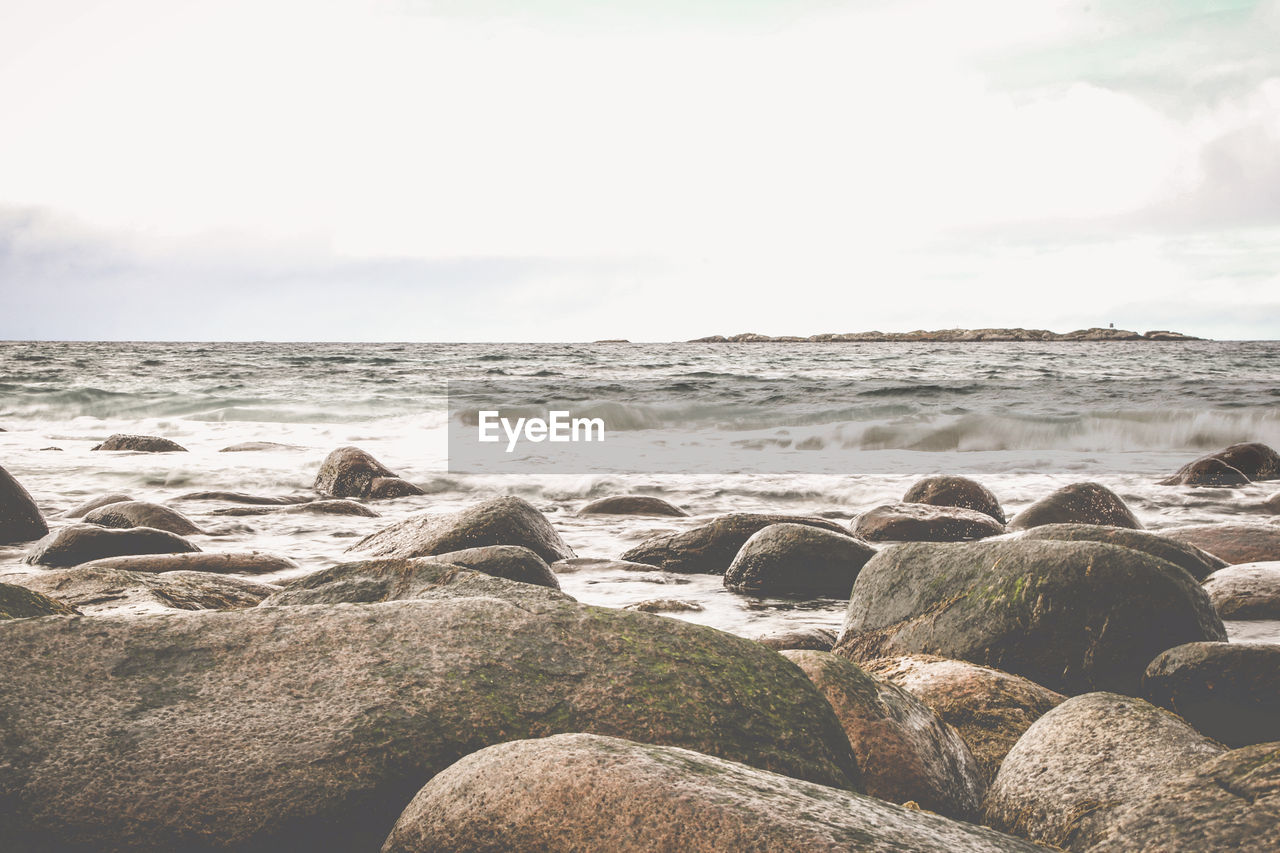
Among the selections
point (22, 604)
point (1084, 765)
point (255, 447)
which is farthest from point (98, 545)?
point (255, 447)

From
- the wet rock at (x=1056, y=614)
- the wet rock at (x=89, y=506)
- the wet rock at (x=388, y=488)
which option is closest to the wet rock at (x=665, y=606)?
the wet rock at (x=1056, y=614)

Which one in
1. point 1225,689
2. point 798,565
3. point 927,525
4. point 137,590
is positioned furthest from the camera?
point 927,525

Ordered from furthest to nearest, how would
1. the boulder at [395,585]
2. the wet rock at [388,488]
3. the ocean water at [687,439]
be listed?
the wet rock at [388,488] < the ocean water at [687,439] < the boulder at [395,585]

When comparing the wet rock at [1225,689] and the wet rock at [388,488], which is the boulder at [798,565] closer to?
the wet rock at [1225,689]

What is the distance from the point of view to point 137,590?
3.63 meters

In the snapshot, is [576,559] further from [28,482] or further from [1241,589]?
[28,482]

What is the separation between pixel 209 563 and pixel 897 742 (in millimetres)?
4153

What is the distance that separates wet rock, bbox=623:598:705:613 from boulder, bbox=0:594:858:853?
2110 millimetres

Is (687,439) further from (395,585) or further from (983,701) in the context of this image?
(983,701)

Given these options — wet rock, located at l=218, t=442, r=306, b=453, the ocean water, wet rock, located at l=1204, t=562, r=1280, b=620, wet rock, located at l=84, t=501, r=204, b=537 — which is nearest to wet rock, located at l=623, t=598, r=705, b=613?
the ocean water

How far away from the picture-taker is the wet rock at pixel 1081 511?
6805 mm

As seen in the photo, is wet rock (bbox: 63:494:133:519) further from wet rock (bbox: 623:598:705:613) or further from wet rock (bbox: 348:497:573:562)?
wet rock (bbox: 623:598:705:613)

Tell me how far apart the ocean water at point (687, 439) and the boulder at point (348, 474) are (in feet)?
1.41

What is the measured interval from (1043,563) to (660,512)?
4.38 meters
